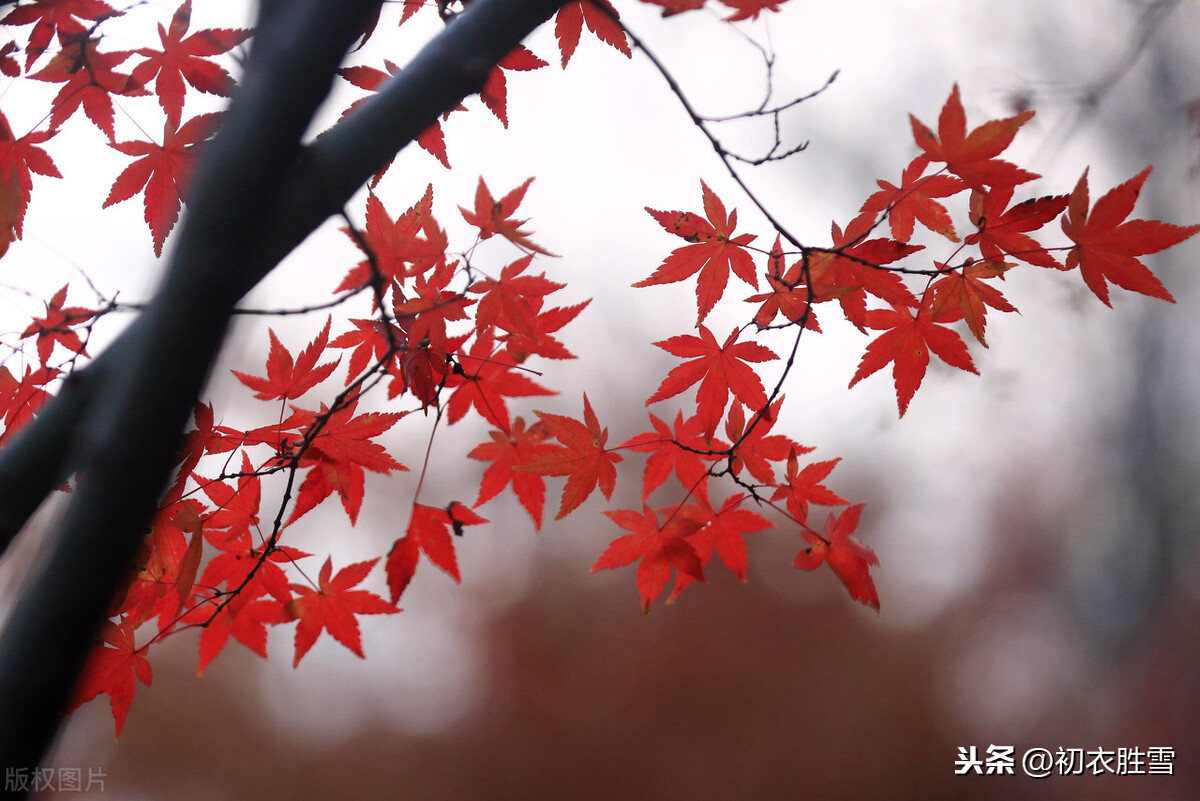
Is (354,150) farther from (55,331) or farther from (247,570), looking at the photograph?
(247,570)

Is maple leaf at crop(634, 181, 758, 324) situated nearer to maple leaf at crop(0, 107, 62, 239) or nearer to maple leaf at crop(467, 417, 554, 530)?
maple leaf at crop(467, 417, 554, 530)

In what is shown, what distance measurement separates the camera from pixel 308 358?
0.87 meters

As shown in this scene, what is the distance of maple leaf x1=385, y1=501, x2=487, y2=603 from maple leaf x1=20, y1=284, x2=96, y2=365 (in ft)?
1.58

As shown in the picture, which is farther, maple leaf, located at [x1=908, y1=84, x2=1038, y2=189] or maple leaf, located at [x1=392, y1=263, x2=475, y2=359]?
maple leaf, located at [x1=392, y1=263, x2=475, y2=359]

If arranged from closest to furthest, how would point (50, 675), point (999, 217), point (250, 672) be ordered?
1. point (50, 675)
2. point (999, 217)
3. point (250, 672)

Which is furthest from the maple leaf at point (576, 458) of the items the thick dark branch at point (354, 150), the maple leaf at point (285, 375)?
the thick dark branch at point (354, 150)

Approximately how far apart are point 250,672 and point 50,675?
2.96 meters

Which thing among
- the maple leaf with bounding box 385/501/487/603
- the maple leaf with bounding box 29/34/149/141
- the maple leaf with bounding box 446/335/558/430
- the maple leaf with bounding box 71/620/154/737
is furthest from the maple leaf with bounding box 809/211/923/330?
the maple leaf with bounding box 71/620/154/737

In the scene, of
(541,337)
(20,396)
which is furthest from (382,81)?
(20,396)

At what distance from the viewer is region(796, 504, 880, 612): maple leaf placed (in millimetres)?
903

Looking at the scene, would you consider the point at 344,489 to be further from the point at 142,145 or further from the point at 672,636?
the point at 672,636

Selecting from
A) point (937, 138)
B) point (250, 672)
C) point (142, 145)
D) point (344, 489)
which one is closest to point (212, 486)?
point (344, 489)

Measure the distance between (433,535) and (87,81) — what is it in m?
0.76

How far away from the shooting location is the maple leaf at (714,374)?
3.02 feet
